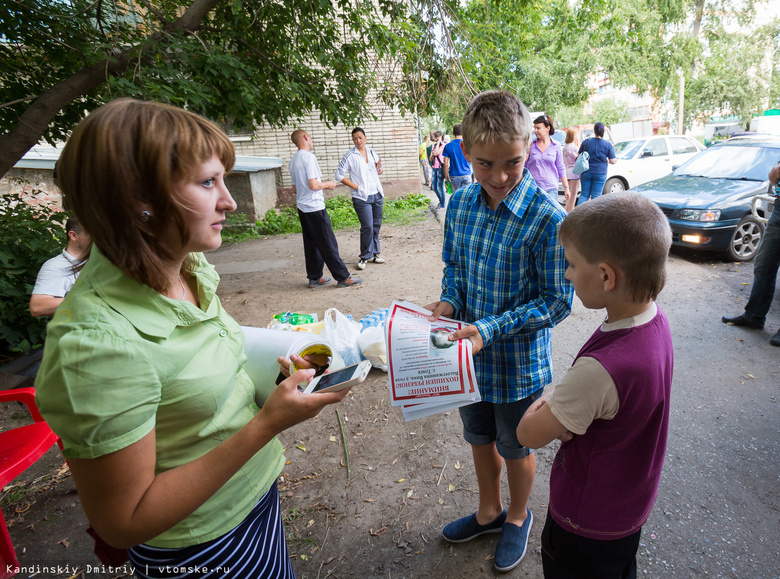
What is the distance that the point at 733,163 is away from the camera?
7.28 metres

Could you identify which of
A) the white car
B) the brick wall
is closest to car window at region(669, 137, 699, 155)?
the white car

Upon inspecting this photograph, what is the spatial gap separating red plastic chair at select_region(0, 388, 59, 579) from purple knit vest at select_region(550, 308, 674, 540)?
93.0 inches

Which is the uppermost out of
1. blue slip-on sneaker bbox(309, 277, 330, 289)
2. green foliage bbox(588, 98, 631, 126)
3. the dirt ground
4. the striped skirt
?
green foliage bbox(588, 98, 631, 126)

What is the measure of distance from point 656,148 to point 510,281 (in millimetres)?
11895

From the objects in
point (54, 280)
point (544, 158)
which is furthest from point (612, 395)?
point (544, 158)

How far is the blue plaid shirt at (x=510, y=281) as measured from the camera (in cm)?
173

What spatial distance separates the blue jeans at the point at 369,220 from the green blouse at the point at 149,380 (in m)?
5.94

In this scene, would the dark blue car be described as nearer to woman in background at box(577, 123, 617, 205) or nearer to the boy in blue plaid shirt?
woman in background at box(577, 123, 617, 205)

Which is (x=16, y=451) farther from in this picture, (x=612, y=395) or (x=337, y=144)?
(x=337, y=144)

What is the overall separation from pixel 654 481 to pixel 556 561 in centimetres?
44

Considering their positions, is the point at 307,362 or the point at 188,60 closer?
the point at 307,362

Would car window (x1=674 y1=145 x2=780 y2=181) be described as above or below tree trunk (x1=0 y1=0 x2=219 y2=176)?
below

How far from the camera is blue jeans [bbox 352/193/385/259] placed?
7094 millimetres

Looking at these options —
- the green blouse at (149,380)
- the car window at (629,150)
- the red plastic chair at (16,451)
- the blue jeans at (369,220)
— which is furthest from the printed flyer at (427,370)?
the car window at (629,150)
